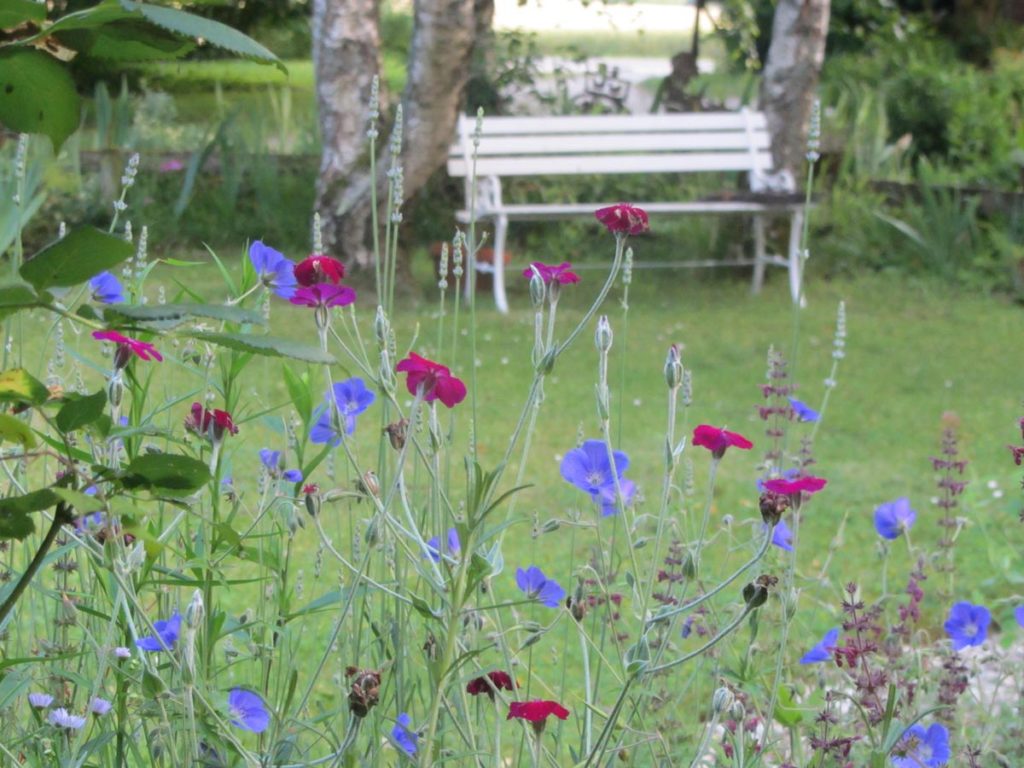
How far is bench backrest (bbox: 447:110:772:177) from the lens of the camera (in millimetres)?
8688

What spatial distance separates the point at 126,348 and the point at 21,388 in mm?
416

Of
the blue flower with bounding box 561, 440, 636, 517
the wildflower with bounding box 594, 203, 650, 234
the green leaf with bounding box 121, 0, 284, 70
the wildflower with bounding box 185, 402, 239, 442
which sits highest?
the green leaf with bounding box 121, 0, 284, 70

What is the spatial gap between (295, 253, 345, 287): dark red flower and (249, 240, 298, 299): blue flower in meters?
0.20

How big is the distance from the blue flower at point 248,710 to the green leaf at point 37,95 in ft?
2.37

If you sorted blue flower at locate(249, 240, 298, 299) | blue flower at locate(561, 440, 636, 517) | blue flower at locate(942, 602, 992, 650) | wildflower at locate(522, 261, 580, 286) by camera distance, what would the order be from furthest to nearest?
1. blue flower at locate(942, 602, 992, 650)
2. blue flower at locate(561, 440, 636, 517)
3. blue flower at locate(249, 240, 298, 299)
4. wildflower at locate(522, 261, 580, 286)

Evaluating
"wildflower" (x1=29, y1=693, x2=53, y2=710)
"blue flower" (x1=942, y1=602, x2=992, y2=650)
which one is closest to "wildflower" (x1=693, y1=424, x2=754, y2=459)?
"wildflower" (x1=29, y1=693, x2=53, y2=710)

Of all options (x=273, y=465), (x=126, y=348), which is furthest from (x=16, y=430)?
(x=273, y=465)

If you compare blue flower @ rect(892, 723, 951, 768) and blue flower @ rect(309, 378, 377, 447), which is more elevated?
blue flower @ rect(309, 378, 377, 447)

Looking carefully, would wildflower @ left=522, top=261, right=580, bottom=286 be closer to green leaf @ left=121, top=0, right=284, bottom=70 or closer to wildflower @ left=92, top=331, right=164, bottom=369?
wildflower @ left=92, top=331, right=164, bottom=369

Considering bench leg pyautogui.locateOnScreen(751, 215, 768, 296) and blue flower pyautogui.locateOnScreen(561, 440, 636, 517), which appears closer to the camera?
blue flower pyautogui.locateOnScreen(561, 440, 636, 517)

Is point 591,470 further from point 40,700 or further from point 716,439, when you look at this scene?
point 40,700

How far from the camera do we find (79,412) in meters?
0.97

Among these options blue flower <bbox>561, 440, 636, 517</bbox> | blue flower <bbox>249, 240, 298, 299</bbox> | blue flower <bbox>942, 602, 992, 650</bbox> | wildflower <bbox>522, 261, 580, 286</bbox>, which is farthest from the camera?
blue flower <bbox>942, 602, 992, 650</bbox>

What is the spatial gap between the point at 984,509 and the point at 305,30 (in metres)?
15.0
